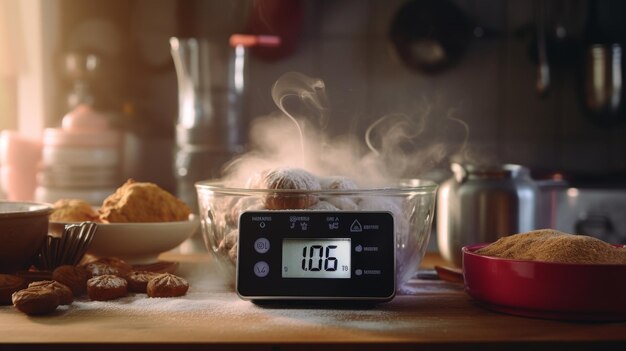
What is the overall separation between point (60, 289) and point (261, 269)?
10.1 inches

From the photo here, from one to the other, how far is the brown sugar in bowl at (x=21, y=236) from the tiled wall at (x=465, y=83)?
185cm

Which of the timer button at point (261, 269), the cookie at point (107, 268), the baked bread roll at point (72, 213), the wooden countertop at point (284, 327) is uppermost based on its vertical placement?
the baked bread roll at point (72, 213)

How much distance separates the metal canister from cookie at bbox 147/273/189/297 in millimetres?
514

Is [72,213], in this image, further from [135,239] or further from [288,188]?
[288,188]

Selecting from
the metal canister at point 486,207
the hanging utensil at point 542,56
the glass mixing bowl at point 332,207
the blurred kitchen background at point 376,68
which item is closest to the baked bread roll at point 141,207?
the glass mixing bowl at point 332,207

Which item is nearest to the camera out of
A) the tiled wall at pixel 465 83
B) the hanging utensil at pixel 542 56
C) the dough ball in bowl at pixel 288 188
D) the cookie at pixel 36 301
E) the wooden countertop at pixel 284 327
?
the wooden countertop at pixel 284 327

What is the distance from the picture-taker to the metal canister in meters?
1.22

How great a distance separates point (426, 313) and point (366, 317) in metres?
0.08

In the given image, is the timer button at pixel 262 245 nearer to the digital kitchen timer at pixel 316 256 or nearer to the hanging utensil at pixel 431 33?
the digital kitchen timer at pixel 316 256

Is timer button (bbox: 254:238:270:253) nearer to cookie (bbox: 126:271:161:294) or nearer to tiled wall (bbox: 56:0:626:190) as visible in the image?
cookie (bbox: 126:271:161:294)

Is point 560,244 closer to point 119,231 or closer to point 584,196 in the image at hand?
point 119,231

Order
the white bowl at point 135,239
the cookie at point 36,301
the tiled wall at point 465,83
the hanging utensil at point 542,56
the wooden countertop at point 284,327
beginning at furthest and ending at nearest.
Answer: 1. the tiled wall at point 465,83
2. the hanging utensil at point 542,56
3. the white bowl at point 135,239
4. the cookie at point 36,301
5. the wooden countertop at point 284,327

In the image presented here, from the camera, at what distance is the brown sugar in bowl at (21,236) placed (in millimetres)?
982

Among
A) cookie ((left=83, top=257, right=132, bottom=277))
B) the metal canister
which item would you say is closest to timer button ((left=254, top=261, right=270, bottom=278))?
cookie ((left=83, top=257, right=132, bottom=277))
